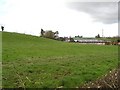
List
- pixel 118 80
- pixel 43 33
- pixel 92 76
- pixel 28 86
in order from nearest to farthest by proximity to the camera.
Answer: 1. pixel 28 86
2. pixel 118 80
3. pixel 92 76
4. pixel 43 33

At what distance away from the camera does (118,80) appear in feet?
52.4

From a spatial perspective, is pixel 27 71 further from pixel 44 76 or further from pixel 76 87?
pixel 76 87

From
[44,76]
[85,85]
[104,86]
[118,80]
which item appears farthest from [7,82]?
[118,80]

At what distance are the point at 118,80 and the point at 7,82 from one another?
609 centimetres

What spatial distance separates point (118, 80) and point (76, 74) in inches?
105

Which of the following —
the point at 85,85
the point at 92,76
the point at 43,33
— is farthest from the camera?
the point at 43,33

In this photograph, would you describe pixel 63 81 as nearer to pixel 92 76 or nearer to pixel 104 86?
pixel 104 86

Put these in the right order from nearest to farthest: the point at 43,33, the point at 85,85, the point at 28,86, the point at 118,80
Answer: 1. the point at 28,86
2. the point at 85,85
3. the point at 118,80
4. the point at 43,33

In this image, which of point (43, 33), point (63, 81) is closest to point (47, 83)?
point (63, 81)

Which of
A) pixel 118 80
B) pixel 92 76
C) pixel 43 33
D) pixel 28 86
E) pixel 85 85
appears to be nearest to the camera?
pixel 28 86

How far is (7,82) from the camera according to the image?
14.3 meters

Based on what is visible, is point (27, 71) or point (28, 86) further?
point (27, 71)

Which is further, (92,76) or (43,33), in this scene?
(43,33)

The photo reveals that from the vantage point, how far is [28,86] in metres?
13.5
